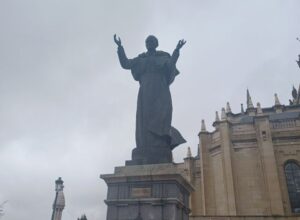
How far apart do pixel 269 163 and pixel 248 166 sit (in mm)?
1791

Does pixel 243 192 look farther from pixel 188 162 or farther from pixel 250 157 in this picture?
pixel 188 162

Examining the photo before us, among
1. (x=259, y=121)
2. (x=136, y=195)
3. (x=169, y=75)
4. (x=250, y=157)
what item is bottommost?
(x=136, y=195)

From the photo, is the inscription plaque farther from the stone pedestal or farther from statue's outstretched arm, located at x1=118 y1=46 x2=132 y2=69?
statue's outstretched arm, located at x1=118 y1=46 x2=132 y2=69

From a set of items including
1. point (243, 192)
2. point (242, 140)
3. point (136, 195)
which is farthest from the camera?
point (242, 140)

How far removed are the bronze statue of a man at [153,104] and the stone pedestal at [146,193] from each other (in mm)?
480

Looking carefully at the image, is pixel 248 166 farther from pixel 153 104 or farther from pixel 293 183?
pixel 153 104

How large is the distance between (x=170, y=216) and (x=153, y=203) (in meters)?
0.33

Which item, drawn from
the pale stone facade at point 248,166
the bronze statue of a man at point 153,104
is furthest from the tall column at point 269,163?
the bronze statue of a man at point 153,104

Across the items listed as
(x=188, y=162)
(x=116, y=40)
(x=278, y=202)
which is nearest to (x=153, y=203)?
(x=116, y=40)

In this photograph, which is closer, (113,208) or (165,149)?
(113,208)

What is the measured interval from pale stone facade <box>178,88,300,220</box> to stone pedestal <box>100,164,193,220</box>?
20931 millimetres

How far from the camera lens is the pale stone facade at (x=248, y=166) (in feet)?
82.3

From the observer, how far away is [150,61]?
6645mm

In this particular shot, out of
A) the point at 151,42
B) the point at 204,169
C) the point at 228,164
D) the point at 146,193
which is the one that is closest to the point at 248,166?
the point at 228,164
